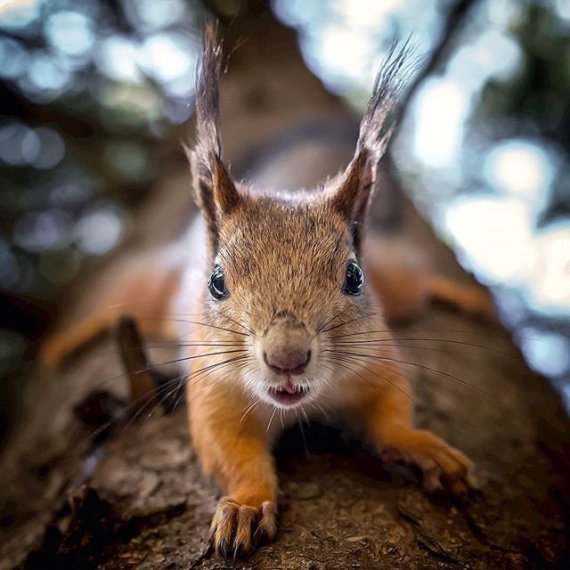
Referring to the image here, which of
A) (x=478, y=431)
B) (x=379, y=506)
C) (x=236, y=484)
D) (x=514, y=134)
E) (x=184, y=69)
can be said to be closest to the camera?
(x=379, y=506)

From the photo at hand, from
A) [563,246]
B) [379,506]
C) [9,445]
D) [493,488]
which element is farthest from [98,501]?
[563,246]

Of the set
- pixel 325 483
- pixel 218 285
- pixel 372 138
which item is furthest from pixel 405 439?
pixel 372 138

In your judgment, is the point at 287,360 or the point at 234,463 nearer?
the point at 287,360

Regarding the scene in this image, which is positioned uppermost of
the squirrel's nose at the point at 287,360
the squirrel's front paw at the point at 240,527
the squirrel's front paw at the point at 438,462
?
the squirrel's nose at the point at 287,360

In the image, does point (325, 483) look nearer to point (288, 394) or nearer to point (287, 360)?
point (288, 394)

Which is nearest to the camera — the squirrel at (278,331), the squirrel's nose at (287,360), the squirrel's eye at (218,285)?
the squirrel's nose at (287,360)

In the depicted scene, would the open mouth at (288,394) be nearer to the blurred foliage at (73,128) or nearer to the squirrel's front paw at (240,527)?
the squirrel's front paw at (240,527)

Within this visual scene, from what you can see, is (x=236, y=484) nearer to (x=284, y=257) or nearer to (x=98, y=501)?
(x=98, y=501)

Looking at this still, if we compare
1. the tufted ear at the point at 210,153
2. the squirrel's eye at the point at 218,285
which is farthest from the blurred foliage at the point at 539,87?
the squirrel's eye at the point at 218,285
